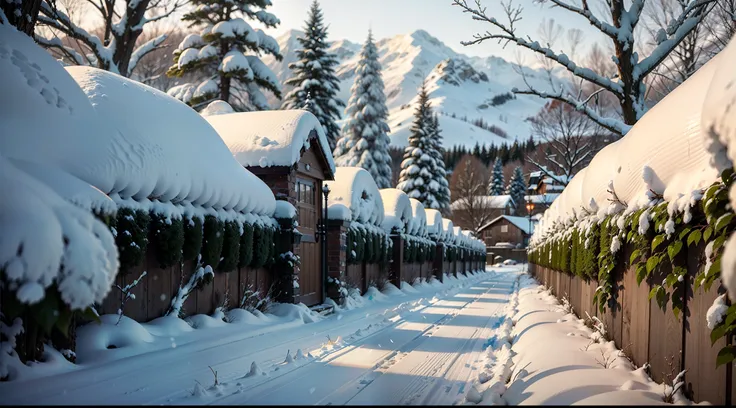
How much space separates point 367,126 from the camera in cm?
3180

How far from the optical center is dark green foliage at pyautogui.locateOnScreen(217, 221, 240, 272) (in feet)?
25.1

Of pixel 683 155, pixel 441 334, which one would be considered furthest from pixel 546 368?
pixel 441 334

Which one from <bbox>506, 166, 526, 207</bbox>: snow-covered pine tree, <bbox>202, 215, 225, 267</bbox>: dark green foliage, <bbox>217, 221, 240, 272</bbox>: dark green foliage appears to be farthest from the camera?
<bbox>506, 166, 526, 207</bbox>: snow-covered pine tree


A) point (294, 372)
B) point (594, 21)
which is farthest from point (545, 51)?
point (294, 372)

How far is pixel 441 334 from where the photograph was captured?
7.87 meters

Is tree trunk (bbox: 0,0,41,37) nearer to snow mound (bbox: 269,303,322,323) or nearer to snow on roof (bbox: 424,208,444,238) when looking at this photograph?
snow mound (bbox: 269,303,322,323)

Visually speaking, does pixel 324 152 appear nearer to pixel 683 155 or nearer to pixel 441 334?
pixel 441 334

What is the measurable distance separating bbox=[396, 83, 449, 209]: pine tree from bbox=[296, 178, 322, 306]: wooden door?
2360cm

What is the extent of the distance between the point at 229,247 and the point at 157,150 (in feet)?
6.98

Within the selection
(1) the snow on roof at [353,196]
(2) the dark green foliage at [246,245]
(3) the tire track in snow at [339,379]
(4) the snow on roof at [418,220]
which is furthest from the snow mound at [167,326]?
(4) the snow on roof at [418,220]

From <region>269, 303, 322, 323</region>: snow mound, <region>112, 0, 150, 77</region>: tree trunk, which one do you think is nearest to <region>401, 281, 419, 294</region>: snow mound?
<region>269, 303, 322, 323</region>: snow mound

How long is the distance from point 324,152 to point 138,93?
5.34 metres

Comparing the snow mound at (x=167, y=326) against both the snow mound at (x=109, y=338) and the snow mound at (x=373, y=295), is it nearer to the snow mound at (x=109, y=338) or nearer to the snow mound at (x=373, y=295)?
the snow mound at (x=109, y=338)

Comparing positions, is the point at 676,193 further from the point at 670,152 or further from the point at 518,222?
the point at 518,222
